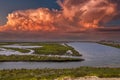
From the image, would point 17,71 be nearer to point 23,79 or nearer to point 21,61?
point 23,79

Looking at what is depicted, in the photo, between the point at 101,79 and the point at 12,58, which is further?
the point at 12,58

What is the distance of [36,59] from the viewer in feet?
254

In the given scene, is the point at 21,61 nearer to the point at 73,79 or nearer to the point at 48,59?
the point at 48,59

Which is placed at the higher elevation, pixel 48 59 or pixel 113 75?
pixel 48 59

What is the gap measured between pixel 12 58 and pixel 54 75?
37426 mm

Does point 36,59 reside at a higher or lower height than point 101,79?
higher

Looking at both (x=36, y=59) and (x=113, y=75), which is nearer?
(x=113, y=75)


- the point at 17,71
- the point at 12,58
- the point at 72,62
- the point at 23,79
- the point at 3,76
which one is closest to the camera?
the point at 23,79

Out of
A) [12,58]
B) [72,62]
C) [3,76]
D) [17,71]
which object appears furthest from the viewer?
[12,58]

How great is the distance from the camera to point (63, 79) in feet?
139

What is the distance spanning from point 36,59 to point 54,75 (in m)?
33.5

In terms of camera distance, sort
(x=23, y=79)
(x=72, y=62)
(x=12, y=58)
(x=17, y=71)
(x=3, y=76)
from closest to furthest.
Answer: (x=23, y=79)
(x=3, y=76)
(x=17, y=71)
(x=72, y=62)
(x=12, y=58)

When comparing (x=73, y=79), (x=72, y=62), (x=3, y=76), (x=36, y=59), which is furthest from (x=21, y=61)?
(x=73, y=79)

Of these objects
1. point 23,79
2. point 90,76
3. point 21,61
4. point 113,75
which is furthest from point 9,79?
point 21,61
